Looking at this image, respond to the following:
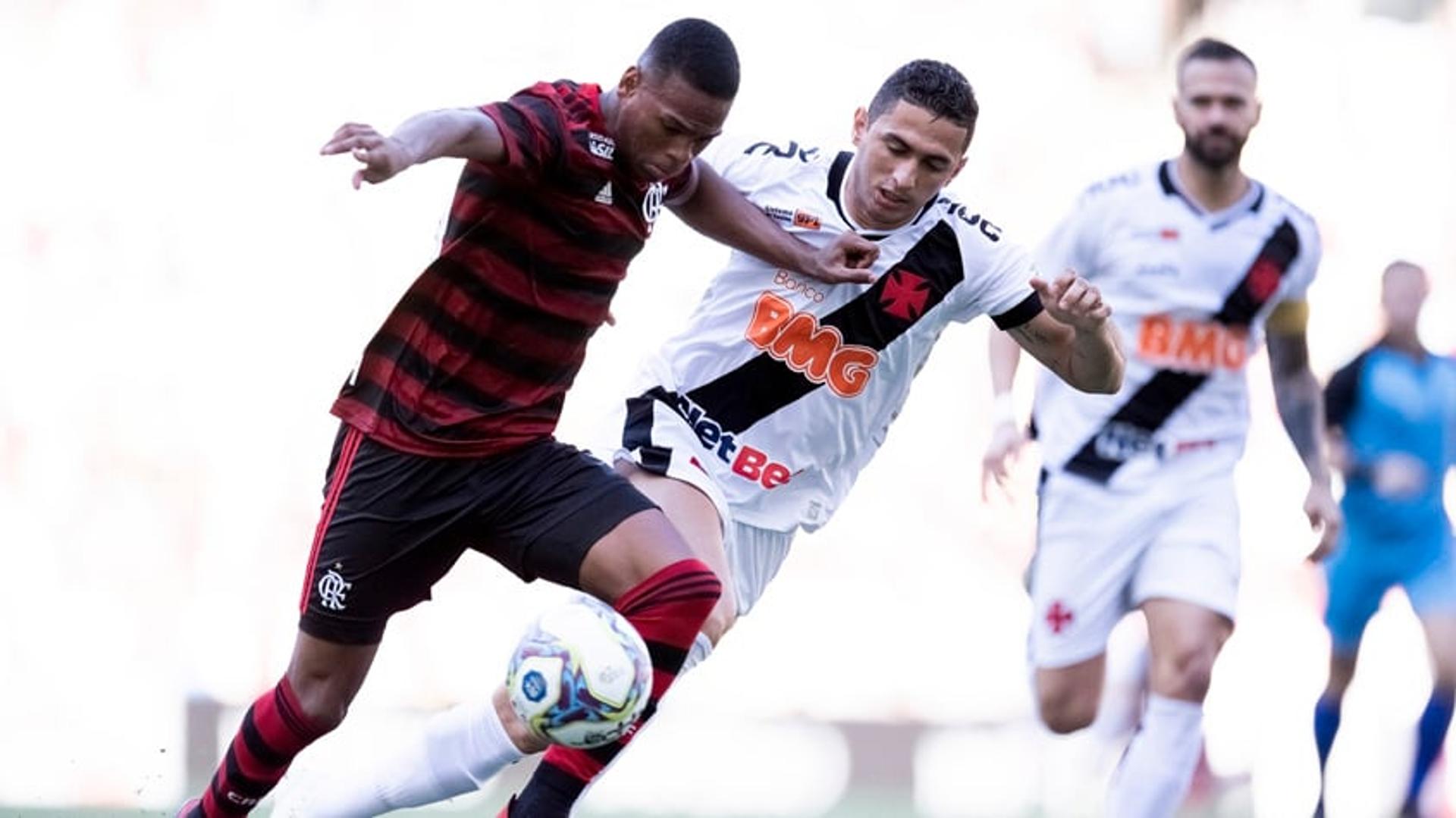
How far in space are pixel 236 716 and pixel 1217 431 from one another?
13.0 feet

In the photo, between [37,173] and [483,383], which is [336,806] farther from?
[37,173]

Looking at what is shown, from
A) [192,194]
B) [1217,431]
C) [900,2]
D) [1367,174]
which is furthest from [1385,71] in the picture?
[192,194]

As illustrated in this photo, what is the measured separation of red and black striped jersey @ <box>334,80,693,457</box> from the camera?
525 cm

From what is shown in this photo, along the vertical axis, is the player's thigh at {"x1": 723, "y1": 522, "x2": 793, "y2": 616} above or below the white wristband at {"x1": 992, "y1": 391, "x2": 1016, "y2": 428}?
below

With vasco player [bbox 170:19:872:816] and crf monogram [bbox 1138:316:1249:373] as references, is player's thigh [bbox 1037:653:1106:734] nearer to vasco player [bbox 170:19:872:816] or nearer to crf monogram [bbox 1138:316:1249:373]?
crf monogram [bbox 1138:316:1249:373]

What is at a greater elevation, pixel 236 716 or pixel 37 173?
pixel 37 173

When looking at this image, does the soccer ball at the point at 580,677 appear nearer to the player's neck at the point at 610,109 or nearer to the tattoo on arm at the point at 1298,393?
the player's neck at the point at 610,109

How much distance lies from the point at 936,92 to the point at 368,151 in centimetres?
166

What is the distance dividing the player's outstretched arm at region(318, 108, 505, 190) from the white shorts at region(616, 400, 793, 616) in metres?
1.07

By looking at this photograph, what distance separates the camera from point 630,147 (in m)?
5.28

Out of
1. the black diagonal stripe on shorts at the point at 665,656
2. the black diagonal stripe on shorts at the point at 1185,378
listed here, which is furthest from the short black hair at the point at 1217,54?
the black diagonal stripe on shorts at the point at 665,656

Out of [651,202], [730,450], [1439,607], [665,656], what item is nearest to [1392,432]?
[1439,607]

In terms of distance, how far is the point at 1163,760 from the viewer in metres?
6.68

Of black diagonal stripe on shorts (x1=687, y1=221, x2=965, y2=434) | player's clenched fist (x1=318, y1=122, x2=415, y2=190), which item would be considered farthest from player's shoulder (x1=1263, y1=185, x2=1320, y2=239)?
player's clenched fist (x1=318, y1=122, x2=415, y2=190)
